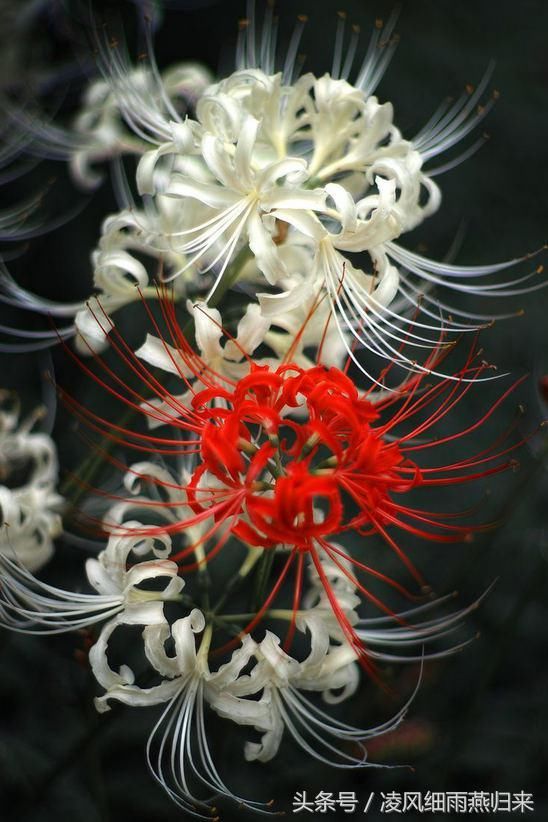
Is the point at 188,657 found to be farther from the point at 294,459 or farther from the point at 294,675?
the point at 294,459

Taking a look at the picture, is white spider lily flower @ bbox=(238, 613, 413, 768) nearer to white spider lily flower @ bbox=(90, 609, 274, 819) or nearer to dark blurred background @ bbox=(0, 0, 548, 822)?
white spider lily flower @ bbox=(90, 609, 274, 819)

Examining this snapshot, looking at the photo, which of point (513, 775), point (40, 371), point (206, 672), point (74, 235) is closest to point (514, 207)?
point (74, 235)

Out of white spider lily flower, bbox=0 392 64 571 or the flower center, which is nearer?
the flower center

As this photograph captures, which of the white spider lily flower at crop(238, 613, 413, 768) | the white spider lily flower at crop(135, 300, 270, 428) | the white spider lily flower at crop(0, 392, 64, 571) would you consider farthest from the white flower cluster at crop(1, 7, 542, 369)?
the white spider lily flower at crop(238, 613, 413, 768)

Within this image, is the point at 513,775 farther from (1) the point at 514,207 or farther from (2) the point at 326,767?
(1) the point at 514,207

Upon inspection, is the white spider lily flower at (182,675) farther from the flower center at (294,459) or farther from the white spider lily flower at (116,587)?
the flower center at (294,459)

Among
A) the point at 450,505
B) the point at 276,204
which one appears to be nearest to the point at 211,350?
the point at 276,204
